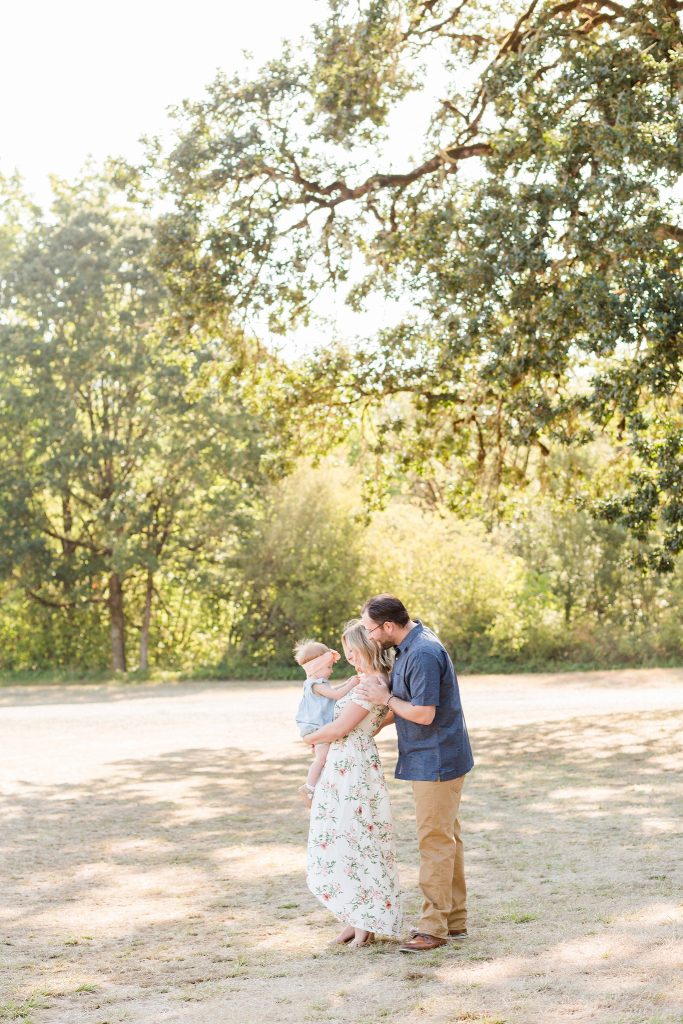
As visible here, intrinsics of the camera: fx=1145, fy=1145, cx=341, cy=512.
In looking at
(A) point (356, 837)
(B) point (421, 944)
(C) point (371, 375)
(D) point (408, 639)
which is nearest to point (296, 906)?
(A) point (356, 837)

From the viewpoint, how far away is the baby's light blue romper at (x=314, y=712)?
6.01m

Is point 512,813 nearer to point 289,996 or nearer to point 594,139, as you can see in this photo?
point 289,996

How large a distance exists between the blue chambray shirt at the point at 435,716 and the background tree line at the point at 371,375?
19.5ft

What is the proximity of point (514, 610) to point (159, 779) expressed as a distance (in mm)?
15133

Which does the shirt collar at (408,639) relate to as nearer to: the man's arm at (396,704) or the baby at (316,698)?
the man's arm at (396,704)

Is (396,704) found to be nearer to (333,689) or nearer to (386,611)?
(386,611)

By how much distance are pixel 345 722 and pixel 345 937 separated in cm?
108

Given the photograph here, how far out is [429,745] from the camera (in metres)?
5.52

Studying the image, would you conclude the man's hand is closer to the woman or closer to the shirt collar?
the woman

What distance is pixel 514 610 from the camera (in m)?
25.8

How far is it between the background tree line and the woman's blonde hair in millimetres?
5918

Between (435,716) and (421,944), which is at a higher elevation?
(435,716)

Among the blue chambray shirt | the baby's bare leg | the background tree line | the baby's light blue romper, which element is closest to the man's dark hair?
the blue chambray shirt

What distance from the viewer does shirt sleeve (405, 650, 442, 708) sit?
5.40 m
